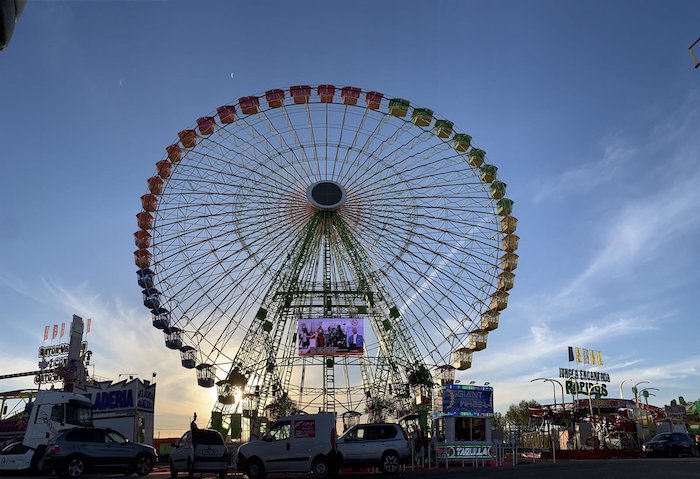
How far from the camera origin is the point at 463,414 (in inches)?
1204

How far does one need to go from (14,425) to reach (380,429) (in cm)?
3383

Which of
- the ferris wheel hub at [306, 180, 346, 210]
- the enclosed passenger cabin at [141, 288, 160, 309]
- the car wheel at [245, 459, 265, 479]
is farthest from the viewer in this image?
the ferris wheel hub at [306, 180, 346, 210]

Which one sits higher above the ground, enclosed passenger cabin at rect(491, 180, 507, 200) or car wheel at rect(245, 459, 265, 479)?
enclosed passenger cabin at rect(491, 180, 507, 200)

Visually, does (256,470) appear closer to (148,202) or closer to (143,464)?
(143,464)

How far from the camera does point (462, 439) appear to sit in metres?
30.3

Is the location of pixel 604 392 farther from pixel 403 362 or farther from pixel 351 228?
pixel 351 228

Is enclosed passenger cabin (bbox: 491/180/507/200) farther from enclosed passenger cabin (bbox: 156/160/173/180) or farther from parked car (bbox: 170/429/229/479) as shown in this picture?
parked car (bbox: 170/429/229/479)

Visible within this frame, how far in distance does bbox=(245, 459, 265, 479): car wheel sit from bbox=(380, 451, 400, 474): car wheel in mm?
4111

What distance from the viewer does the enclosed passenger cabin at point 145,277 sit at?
39094 mm

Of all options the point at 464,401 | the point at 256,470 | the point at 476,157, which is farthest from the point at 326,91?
the point at 256,470

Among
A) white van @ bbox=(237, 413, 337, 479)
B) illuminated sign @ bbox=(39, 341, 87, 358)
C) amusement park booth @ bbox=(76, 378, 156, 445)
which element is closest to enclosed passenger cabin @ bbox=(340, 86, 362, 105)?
amusement park booth @ bbox=(76, 378, 156, 445)

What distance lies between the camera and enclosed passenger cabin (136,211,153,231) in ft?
130

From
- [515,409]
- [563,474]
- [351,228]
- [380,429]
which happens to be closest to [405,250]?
[351,228]

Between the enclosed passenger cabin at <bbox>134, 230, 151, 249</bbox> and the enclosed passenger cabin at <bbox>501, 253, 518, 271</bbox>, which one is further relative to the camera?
the enclosed passenger cabin at <bbox>501, 253, 518, 271</bbox>
